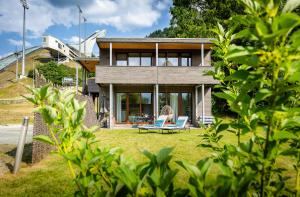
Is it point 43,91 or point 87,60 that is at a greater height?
point 87,60

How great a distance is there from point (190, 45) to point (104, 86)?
7.53m

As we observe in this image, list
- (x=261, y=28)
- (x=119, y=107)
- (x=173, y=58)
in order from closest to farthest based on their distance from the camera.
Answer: (x=261, y=28), (x=119, y=107), (x=173, y=58)

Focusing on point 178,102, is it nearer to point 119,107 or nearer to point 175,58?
point 175,58

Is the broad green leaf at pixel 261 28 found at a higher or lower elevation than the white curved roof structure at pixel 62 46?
lower

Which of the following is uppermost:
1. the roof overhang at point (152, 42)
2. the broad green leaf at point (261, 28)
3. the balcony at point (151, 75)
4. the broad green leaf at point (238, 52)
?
the roof overhang at point (152, 42)

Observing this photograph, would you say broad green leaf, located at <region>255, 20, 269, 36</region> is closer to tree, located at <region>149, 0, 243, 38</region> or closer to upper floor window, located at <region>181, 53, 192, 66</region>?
upper floor window, located at <region>181, 53, 192, 66</region>

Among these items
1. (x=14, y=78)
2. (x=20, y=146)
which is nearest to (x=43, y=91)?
(x=20, y=146)

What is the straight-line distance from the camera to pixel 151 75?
2117 cm

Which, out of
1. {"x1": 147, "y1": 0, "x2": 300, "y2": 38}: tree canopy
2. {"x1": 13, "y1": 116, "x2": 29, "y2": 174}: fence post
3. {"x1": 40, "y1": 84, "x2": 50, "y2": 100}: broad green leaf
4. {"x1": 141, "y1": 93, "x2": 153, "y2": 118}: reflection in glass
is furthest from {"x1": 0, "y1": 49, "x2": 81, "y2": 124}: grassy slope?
{"x1": 147, "y1": 0, "x2": 300, "y2": 38}: tree canopy

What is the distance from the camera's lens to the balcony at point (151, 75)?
20.8 meters

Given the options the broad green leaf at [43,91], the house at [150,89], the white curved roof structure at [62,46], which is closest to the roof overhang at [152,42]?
the house at [150,89]

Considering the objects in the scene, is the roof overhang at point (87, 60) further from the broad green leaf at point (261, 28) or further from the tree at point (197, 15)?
the broad green leaf at point (261, 28)

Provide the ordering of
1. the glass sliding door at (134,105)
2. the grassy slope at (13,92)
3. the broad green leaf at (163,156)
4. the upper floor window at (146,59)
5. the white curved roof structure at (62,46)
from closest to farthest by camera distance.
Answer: the broad green leaf at (163,156) → the glass sliding door at (134,105) → the upper floor window at (146,59) → the grassy slope at (13,92) → the white curved roof structure at (62,46)

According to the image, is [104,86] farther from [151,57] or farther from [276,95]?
[276,95]
